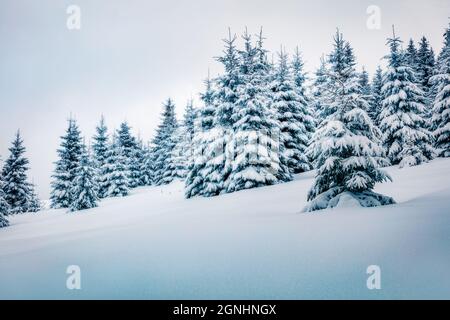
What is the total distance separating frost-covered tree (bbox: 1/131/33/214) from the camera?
36.2 meters

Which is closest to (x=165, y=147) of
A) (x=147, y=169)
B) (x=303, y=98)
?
(x=147, y=169)

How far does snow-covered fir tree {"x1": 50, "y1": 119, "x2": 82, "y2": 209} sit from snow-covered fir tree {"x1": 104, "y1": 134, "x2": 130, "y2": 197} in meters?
5.34

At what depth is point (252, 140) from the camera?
2003cm

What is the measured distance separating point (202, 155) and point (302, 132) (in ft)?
34.3

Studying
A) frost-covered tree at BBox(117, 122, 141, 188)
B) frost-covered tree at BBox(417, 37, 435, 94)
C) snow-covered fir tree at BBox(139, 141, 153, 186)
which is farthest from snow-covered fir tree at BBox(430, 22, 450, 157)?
snow-covered fir tree at BBox(139, 141, 153, 186)

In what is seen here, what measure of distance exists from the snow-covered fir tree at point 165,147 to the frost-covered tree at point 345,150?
108ft

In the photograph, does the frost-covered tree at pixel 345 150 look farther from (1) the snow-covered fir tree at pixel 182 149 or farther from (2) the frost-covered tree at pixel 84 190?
(1) the snow-covered fir tree at pixel 182 149

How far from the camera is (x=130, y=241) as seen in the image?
8.32 m

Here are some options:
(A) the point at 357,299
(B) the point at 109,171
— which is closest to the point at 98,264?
(A) the point at 357,299

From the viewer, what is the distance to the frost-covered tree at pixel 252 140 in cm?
1984

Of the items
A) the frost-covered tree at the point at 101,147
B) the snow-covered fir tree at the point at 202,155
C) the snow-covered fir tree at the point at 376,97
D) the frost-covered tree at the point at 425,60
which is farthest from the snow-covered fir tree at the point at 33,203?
the frost-covered tree at the point at 425,60

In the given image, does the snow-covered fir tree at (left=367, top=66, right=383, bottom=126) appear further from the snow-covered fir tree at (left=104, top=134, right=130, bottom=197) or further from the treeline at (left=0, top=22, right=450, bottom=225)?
the snow-covered fir tree at (left=104, top=134, right=130, bottom=197)
